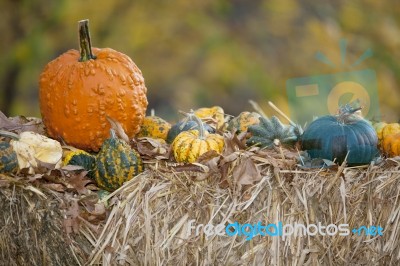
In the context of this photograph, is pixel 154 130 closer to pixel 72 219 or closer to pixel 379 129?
pixel 72 219

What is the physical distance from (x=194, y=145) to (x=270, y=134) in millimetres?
389

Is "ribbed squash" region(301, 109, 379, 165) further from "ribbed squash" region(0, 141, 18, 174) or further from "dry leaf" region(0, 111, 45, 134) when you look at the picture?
"dry leaf" region(0, 111, 45, 134)

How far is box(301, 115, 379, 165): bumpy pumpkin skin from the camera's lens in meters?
2.72

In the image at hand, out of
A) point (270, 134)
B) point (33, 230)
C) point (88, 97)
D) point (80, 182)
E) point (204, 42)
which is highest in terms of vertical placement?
point (204, 42)

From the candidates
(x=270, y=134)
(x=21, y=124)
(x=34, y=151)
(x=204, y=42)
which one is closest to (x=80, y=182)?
(x=34, y=151)

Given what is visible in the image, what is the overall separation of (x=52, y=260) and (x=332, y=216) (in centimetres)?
113

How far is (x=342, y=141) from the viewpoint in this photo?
2.72m

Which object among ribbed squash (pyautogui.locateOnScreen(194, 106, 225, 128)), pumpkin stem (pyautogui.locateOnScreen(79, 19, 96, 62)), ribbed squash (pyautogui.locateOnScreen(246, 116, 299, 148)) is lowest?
ribbed squash (pyautogui.locateOnScreen(246, 116, 299, 148))

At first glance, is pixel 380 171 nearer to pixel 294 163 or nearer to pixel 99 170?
pixel 294 163

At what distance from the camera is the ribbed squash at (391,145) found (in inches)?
114

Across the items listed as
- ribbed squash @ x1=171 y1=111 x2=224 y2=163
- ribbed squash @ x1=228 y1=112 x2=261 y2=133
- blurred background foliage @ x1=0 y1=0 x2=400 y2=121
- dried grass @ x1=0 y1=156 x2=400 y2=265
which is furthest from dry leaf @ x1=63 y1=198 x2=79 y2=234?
blurred background foliage @ x1=0 y1=0 x2=400 y2=121

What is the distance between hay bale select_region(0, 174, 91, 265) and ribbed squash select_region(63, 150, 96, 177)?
0.72 ft

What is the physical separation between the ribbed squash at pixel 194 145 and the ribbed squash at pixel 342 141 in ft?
1.23

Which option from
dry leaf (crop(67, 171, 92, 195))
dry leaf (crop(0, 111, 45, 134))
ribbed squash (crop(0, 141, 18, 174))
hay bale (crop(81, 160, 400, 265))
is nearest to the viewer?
hay bale (crop(81, 160, 400, 265))
